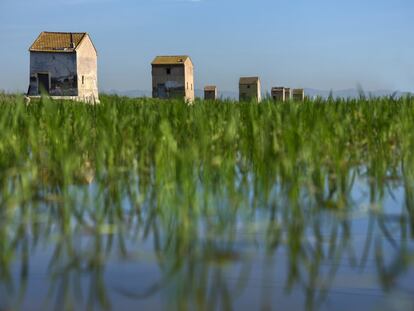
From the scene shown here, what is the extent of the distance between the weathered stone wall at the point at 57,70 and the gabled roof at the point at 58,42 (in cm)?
25

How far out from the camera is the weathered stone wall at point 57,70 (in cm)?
3269

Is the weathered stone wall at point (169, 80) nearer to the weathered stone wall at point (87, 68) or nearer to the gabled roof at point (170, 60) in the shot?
the gabled roof at point (170, 60)

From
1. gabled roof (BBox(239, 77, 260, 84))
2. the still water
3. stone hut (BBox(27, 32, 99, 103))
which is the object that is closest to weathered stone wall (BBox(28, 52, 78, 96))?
stone hut (BBox(27, 32, 99, 103))

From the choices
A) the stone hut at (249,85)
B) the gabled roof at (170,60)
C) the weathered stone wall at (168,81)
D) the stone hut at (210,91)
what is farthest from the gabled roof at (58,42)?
the stone hut at (249,85)

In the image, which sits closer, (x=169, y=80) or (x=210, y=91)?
(x=169, y=80)

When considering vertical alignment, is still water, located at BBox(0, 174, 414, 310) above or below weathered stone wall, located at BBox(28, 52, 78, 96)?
below

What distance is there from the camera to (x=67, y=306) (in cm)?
160

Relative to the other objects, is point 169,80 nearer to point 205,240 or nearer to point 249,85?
point 249,85

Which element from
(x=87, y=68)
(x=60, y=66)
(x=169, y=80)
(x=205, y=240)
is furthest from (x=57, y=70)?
(x=205, y=240)

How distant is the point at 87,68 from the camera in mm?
34125

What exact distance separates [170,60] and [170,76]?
4.60ft

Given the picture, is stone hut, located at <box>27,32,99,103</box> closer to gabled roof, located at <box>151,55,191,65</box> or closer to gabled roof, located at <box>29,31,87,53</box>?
gabled roof, located at <box>29,31,87,53</box>

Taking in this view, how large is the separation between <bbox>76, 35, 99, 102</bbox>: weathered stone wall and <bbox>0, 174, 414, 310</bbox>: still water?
Answer: 29966mm

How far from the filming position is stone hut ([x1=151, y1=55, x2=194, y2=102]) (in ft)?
151
